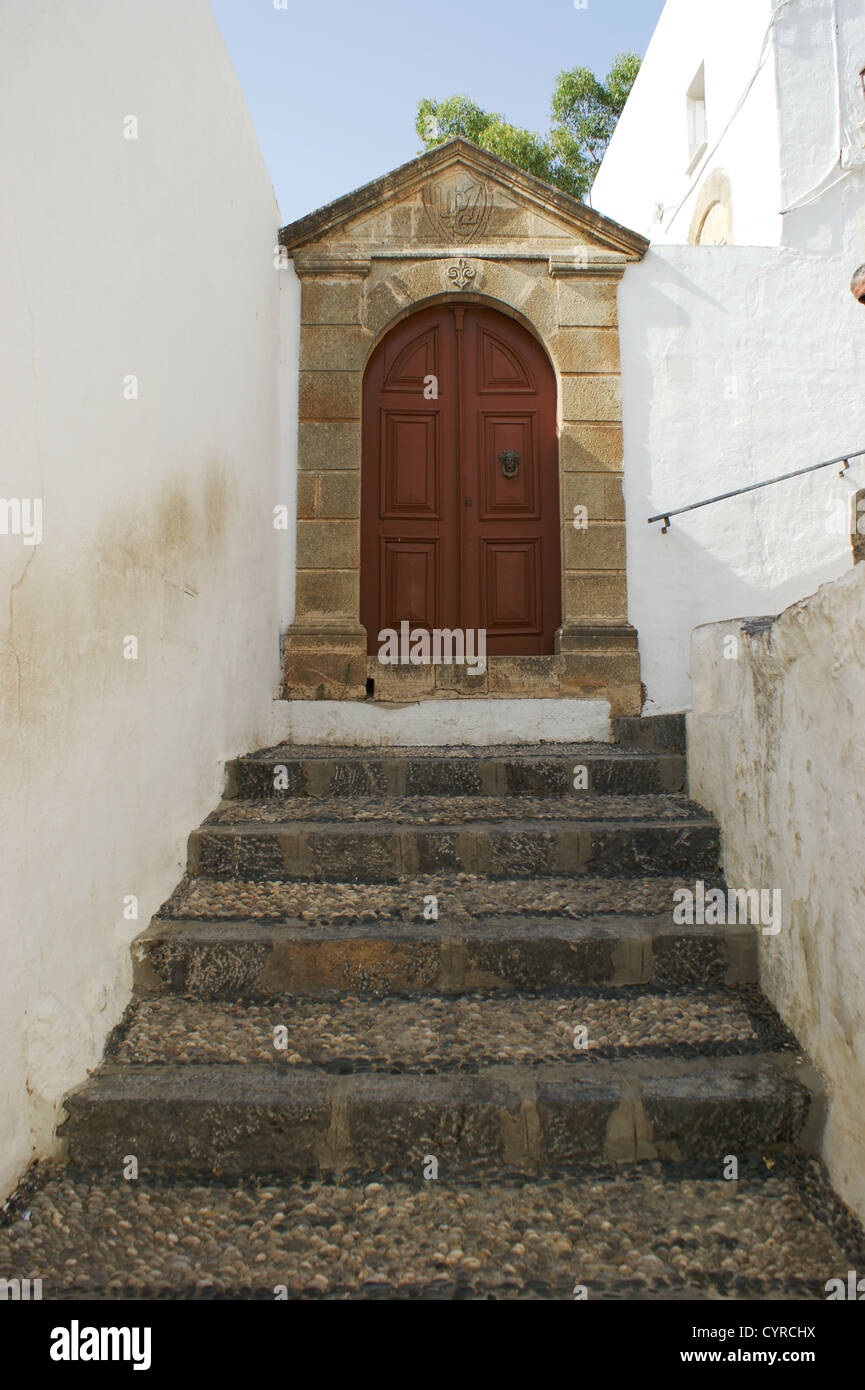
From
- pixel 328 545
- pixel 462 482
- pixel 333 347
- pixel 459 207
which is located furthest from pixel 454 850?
pixel 459 207

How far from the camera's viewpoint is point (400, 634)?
5.38 m

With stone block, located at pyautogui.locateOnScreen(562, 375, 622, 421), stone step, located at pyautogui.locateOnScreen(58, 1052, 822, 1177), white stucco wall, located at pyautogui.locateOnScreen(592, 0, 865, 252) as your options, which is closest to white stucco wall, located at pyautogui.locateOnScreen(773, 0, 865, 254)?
white stucco wall, located at pyautogui.locateOnScreen(592, 0, 865, 252)

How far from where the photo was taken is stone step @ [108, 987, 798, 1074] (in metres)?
2.34

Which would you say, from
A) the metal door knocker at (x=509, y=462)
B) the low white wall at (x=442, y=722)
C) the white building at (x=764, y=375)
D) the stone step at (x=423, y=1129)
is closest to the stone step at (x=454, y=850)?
the stone step at (x=423, y=1129)

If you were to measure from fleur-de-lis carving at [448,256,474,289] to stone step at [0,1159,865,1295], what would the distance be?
4935 millimetres

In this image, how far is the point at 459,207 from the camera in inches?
213

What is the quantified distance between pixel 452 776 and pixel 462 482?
7.92 feet

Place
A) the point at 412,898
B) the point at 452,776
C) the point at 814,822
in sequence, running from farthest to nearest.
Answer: the point at 452,776
the point at 412,898
the point at 814,822

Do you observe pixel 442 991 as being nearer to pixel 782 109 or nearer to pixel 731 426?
pixel 731 426

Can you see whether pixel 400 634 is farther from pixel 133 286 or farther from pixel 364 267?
pixel 133 286

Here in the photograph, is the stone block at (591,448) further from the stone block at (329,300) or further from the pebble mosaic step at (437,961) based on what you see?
the pebble mosaic step at (437,961)

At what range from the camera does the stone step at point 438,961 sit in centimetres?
264

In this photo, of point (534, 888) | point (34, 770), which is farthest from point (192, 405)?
point (534, 888)
